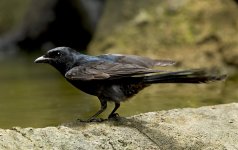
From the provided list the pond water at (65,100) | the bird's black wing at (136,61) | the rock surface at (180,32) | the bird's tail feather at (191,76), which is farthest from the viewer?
the rock surface at (180,32)

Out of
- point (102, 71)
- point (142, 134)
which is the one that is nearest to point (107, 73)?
point (102, 71)

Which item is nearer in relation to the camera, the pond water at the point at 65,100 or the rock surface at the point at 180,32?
the pond water at the point at 65,100

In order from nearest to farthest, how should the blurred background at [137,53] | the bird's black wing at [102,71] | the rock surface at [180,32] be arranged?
the bird's black wing at [102,71] → the blurred background at [137,53] → the rock surface at [180,32]

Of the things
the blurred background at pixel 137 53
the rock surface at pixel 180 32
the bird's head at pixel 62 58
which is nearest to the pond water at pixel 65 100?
the blurred background at pixel 137 53

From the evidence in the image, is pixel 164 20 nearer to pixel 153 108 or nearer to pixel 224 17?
pixel 224 17

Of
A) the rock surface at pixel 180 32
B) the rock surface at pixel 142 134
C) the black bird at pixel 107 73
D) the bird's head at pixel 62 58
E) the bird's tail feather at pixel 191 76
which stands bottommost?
the rock surface at pixel 142 134

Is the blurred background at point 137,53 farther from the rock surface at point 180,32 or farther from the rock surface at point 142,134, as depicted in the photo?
the rock surface at point 142,134

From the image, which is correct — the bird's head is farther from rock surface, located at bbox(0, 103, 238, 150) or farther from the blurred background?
the blurred background

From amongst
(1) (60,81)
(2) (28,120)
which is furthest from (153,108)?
(1) (60,81)

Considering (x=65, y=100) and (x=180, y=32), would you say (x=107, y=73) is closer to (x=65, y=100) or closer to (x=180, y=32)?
(x=65, y=100)
